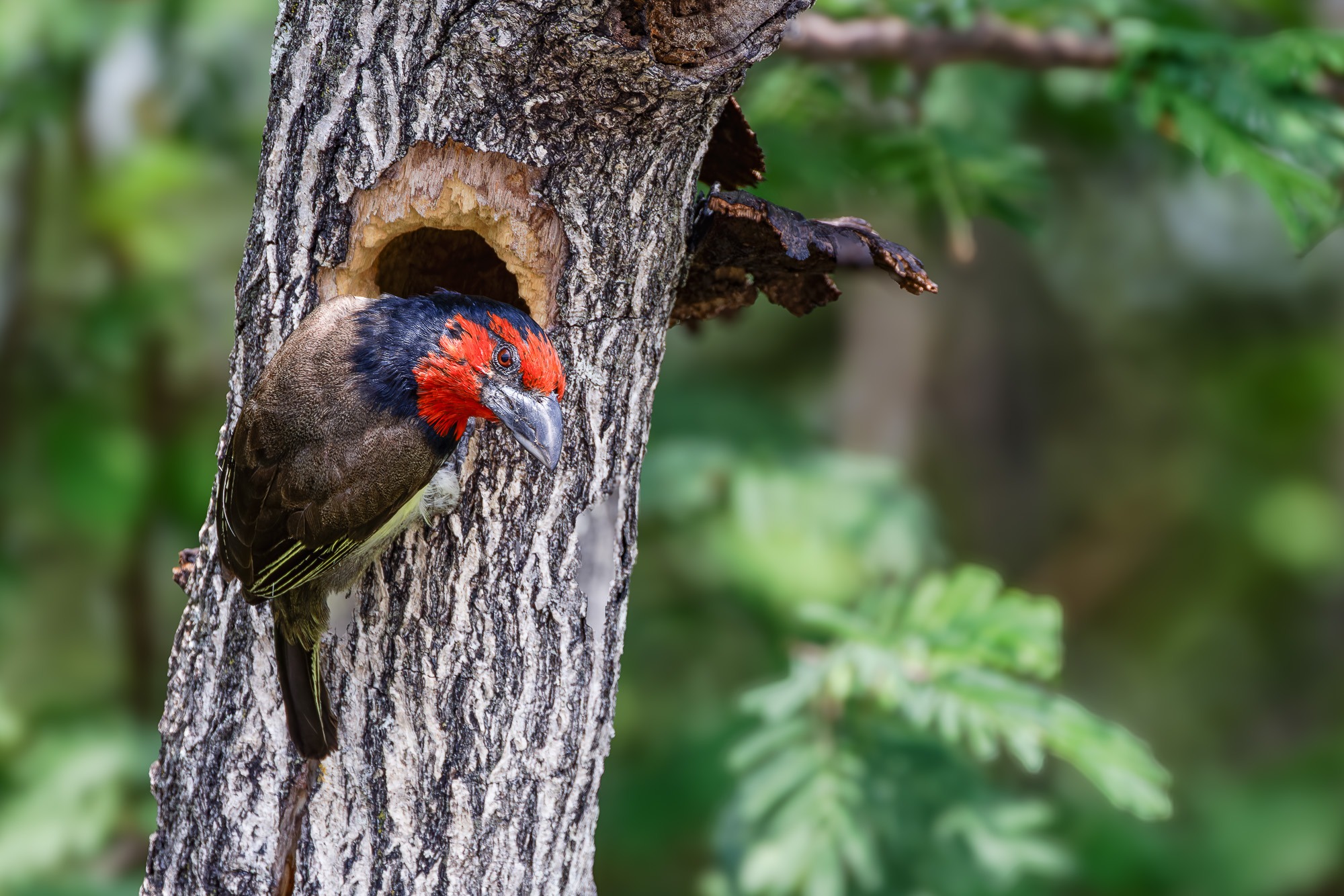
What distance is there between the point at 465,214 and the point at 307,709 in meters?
0.91

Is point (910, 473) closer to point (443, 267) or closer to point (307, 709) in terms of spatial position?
point (443, 267)

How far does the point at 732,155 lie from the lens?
227cm

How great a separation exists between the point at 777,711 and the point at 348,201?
69.2 inches

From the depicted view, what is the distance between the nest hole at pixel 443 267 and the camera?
2.39 m

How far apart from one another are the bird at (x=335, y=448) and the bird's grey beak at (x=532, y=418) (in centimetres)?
5

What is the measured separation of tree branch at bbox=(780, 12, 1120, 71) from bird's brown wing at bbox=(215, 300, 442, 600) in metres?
2.00

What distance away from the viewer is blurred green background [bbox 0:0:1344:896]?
3.39 meters

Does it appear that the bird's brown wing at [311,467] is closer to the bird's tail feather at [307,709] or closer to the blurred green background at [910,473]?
the bird's tail feather at [307,709]

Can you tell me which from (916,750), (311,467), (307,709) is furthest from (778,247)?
(916,750)

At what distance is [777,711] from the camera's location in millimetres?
3055

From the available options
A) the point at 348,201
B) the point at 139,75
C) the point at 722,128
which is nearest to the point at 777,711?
the point at 722,128

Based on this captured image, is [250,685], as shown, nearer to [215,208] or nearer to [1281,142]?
[1281,142]

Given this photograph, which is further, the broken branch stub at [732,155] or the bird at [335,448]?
the broken branch stub at [732,155]

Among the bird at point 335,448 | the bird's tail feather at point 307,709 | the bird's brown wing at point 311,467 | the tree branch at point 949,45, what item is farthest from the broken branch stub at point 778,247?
the tree branch at point 949,45
